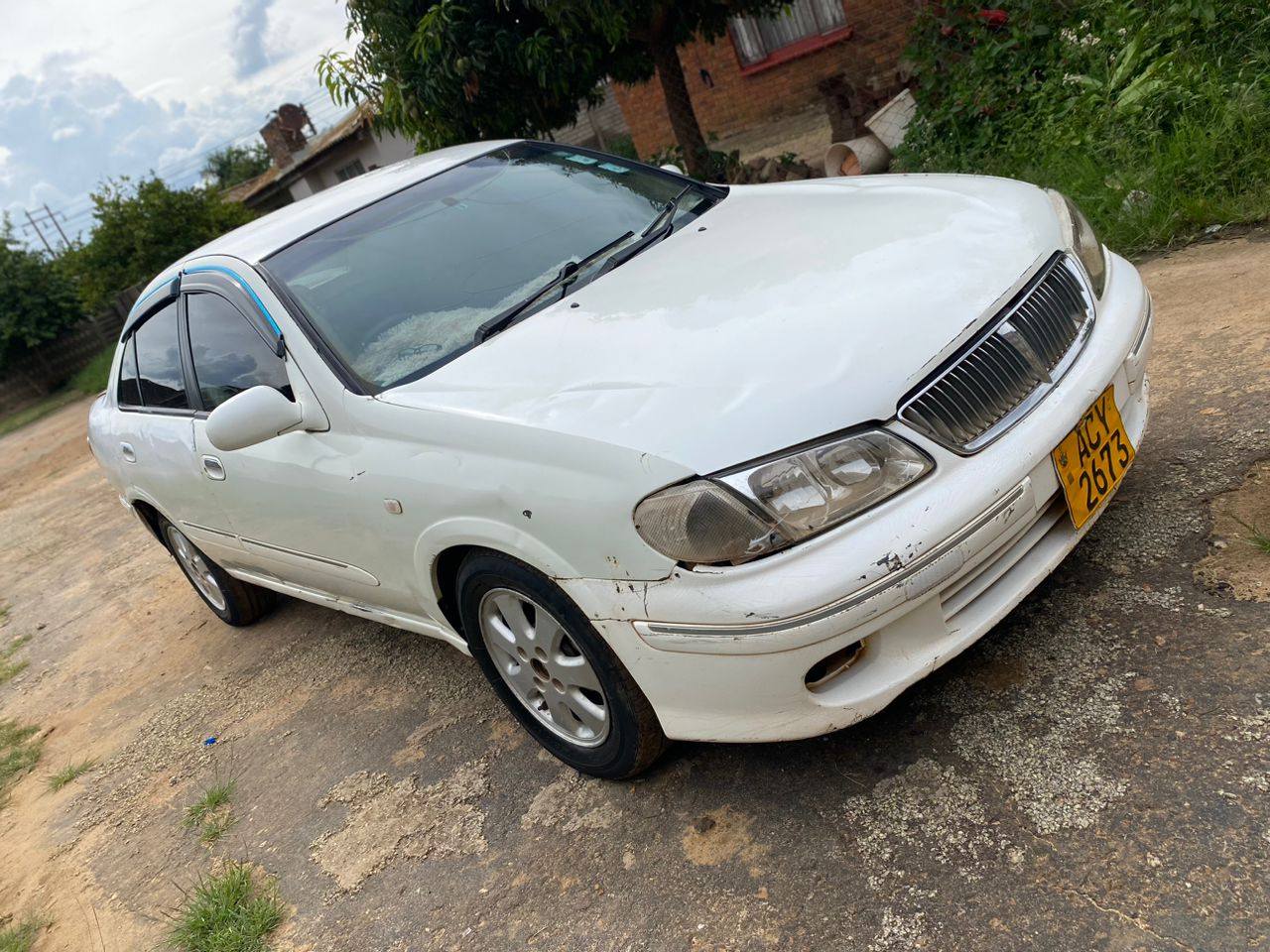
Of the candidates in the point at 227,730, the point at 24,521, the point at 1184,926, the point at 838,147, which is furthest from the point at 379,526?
the point at 24,521

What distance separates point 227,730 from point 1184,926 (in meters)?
3.28

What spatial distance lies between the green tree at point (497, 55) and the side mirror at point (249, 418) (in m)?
4.63

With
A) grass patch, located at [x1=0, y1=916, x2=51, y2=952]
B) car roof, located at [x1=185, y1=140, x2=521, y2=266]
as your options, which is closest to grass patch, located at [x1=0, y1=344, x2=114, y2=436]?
car roof, located at [x1=185, y1=140, x2=521, y2=266]

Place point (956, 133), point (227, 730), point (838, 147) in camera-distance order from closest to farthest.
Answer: point (227, 730)
point (956, 133)
point (838, 147)

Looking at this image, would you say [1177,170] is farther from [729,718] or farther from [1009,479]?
[729,718]

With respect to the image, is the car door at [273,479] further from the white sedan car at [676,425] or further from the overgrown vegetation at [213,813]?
the overgrown vegetation at [213,813]

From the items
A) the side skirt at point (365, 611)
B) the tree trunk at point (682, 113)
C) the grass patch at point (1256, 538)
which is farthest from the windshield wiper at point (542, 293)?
the tree trunk at point (682, 113)

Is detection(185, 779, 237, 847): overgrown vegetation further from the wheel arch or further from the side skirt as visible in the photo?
the wheel arch

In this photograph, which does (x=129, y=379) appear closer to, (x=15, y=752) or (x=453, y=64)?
(x=15, y=752)

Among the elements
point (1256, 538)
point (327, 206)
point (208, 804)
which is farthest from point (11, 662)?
point (1256, 538)

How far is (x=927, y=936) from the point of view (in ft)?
6.32

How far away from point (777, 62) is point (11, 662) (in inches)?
461

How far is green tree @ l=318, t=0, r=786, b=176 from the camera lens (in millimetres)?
6848

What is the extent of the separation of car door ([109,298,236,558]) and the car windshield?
0.87 m
